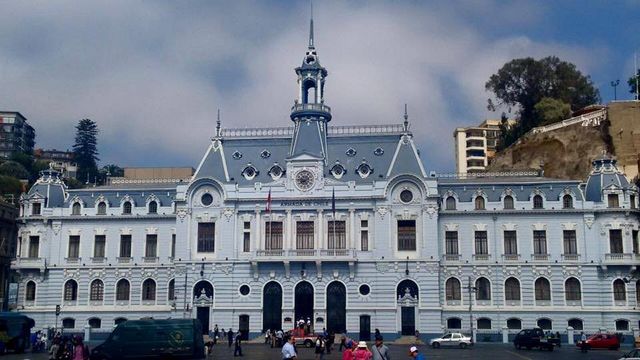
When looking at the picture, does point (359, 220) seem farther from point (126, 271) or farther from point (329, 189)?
point (126, 271)

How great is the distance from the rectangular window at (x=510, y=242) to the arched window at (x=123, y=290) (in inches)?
1382

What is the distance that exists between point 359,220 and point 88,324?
89.2 ft

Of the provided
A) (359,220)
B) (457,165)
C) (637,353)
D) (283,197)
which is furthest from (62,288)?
(457,165)

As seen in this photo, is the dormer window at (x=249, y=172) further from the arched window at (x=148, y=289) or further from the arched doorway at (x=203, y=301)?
the arched window at (x=148, y=289)

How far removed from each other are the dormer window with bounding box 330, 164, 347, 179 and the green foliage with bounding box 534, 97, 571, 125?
36.1 metres

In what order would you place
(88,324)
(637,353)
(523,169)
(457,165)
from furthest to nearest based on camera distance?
1. (457,165)
2. (523,169)
3. (88,324)
4. (637,353)

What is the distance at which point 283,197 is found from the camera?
69562mm

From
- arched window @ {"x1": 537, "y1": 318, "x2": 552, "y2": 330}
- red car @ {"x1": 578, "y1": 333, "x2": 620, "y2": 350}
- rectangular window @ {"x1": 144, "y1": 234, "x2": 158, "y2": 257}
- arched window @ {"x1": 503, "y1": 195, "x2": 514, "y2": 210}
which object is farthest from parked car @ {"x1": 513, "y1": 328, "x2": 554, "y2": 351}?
rectangular window @ {"x1": 144, "y1": 234, "x2": 158, "y2": 257}

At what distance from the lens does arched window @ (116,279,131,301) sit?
7225 centimetres

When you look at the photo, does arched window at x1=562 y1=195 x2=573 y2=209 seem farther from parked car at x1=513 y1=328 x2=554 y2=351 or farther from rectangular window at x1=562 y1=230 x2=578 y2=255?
parked car at x1=513 y1=328 x2=554 y2=351

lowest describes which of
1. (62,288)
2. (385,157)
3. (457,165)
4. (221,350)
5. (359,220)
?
(221,350)

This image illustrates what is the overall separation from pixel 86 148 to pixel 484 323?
89.4 metres

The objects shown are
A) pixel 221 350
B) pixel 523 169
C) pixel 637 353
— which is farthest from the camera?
pixel 523 169

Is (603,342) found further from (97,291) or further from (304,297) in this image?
(97,291)
